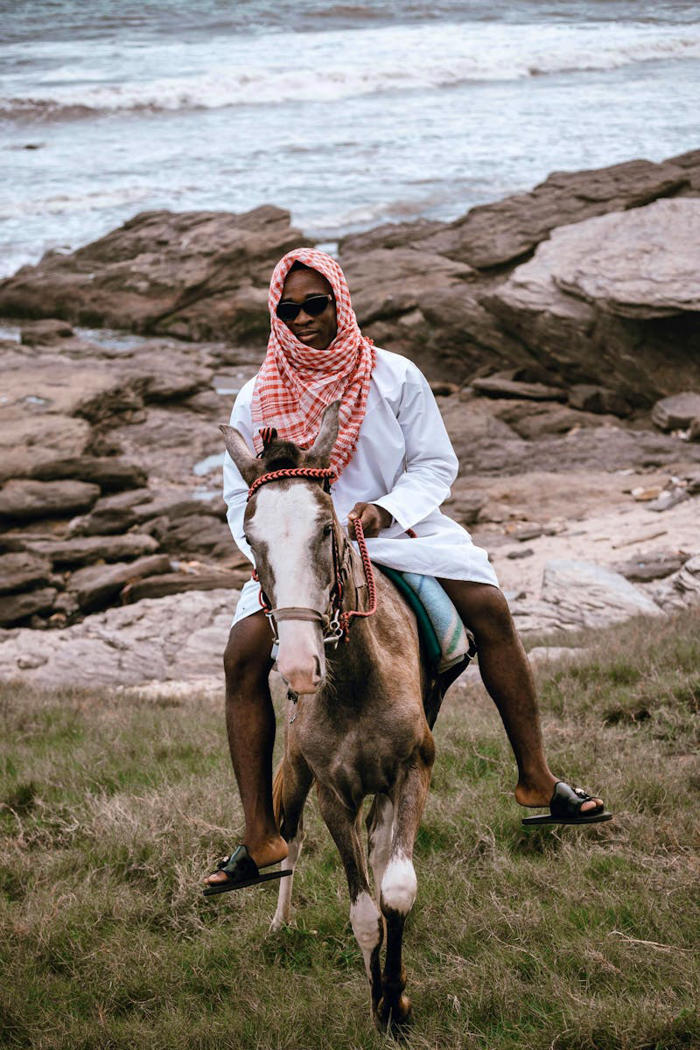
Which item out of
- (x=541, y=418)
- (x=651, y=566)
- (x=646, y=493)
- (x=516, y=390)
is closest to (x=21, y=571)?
(x=651, y=566)

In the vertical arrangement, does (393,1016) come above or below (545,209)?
below

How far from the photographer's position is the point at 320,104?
4166 centimetres

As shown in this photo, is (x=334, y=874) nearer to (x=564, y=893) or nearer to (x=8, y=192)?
(x=564, y=893)

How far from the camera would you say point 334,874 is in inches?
178

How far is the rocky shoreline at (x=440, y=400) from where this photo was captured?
10.4 m

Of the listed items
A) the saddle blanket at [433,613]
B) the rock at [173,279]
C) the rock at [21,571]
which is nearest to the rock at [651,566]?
the rock at [21,571]

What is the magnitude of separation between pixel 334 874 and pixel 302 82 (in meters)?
42.8

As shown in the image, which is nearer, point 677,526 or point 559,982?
point 559,982

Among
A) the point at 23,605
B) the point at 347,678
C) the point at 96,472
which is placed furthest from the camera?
the point at 96,472

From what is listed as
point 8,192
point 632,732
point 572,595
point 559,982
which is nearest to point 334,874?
point 559,982

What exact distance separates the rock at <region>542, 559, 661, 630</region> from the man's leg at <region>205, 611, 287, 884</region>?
574cm

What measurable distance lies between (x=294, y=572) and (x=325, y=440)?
43cm

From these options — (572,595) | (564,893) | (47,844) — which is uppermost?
(564,893)

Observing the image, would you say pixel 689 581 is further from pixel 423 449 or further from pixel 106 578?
pixel 423 449
